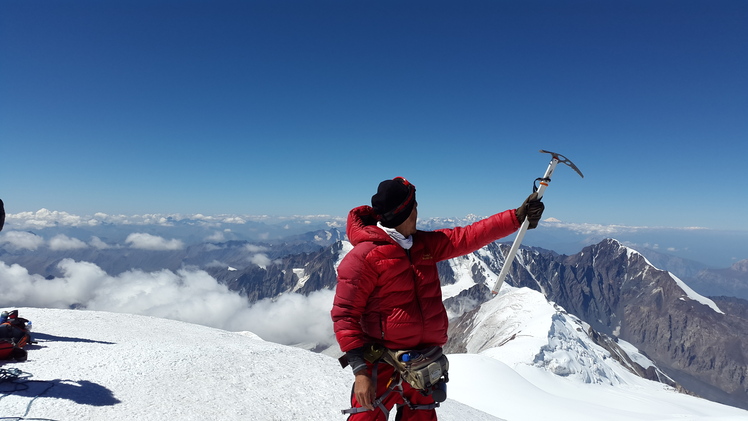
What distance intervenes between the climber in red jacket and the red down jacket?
1cm

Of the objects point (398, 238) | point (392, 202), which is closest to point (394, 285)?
point (398, 238)

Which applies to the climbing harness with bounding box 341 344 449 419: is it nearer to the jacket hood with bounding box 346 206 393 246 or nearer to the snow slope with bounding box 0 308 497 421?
the jacket hood with bounding box 346 206 393 246

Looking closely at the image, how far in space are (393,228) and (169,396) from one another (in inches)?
233

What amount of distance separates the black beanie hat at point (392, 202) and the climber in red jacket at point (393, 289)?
1 cm

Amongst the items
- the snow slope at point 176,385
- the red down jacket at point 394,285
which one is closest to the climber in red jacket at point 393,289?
the red down jacket at point 394,285

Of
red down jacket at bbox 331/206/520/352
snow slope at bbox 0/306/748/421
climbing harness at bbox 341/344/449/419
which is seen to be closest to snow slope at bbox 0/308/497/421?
snow slope at bbox 0/306/748/421

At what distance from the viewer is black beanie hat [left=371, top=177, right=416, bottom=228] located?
170 inches

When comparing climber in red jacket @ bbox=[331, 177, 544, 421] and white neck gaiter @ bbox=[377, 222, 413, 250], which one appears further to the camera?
white neck gaiter @ bbox=[377, 222, 413, 250]

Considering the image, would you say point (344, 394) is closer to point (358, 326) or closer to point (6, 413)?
point (358, 326)

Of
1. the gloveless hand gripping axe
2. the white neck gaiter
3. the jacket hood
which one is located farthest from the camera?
the gloveless hand gripping axe

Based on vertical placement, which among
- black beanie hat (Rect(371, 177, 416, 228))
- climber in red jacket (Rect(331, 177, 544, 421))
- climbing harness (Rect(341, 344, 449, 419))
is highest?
black beanie hat (Rect(371, 177, 416, 228))

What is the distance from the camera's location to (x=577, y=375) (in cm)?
5994

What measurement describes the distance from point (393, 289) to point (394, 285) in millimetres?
51

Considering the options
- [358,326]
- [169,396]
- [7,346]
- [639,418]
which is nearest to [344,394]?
[169,396]
